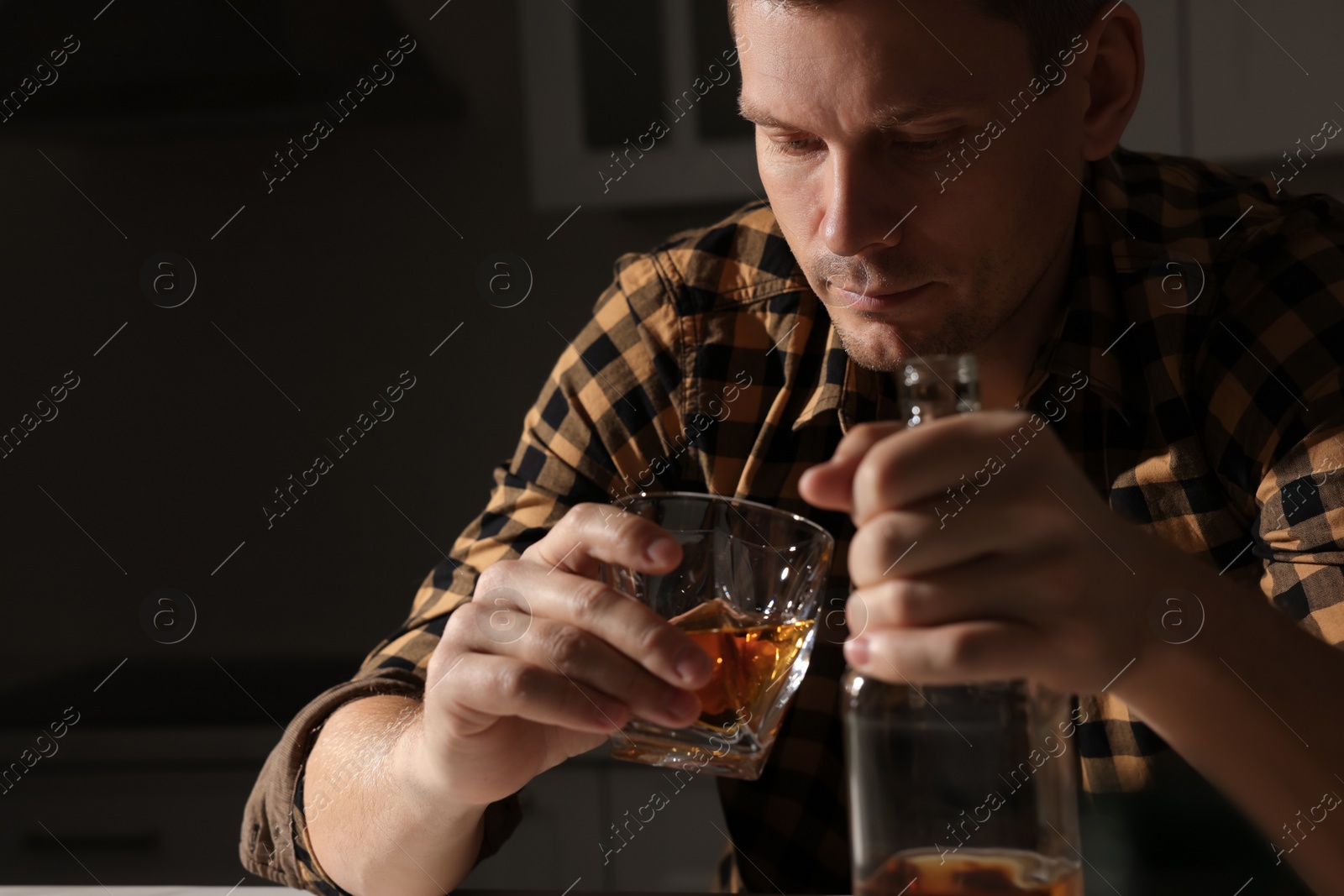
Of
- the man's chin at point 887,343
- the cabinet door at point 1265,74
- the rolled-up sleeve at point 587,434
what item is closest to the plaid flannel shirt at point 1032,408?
the rolled-up sleeve at point 587,434

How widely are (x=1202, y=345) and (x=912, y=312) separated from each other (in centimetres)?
30

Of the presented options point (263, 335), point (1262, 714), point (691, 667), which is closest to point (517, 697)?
point (691, 667)

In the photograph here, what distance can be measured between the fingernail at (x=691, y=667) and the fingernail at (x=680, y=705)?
19mm

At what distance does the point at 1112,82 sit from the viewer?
47.4 inches

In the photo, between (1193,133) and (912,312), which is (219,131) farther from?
(1193,133)

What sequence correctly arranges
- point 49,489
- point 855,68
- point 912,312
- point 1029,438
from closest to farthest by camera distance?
A: point 1029,438, point 855,68, point 912,312, point 49,489

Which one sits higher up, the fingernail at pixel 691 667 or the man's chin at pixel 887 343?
the man's chin at pixel 887 343

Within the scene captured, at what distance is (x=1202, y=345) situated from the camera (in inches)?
45.1

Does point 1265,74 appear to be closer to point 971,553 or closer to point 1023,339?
point 1023,339

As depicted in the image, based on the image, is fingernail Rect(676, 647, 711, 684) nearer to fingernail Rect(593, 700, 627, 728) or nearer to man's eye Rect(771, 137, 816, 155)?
fingernail Rect(593, 700, 627, 728)

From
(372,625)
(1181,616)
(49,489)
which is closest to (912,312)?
(1181,616)

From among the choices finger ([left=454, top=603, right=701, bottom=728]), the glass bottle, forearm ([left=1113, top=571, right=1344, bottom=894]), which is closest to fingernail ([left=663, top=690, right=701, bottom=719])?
finger ([left=454, top=603, right=701, bottom=728])

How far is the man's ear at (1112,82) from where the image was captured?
119 centimetres

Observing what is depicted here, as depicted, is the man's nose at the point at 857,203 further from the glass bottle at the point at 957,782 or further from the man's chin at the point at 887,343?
the glass bottle at the point at 957,782
